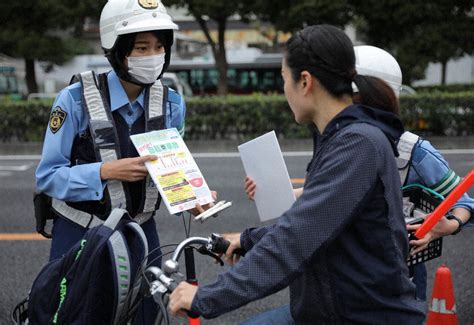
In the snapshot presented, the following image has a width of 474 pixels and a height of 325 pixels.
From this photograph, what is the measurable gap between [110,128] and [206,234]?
4.22 meters

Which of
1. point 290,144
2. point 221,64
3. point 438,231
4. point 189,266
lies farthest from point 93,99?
point 221,64

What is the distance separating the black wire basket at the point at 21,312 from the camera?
6.98ft

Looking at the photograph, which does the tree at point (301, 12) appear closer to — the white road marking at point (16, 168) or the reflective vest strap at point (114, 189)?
the white road marking at point (16, 168)

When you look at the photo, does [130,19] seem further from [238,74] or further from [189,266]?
[238,74]

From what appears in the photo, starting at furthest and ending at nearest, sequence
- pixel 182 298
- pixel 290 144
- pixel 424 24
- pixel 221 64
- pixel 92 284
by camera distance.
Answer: pixel 221 64 → pixel 424 24 → pixel 290 144 → pixel 92 284 → pixel 182 298

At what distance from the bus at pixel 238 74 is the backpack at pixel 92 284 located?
2813cm

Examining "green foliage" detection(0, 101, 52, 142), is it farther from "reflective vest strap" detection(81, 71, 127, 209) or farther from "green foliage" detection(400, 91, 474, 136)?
"reflective vest strap" detection(81, 71, 127, 209)

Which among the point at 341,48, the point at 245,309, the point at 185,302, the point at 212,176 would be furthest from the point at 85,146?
the point at 212,176

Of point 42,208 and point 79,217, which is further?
point 42,208

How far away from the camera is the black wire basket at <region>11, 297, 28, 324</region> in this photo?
6.98 ft

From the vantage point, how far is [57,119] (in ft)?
7.76

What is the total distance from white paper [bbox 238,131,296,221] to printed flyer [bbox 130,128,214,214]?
0.19m

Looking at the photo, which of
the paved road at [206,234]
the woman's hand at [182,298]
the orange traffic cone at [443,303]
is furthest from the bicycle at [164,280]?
the paved road at [206,234]

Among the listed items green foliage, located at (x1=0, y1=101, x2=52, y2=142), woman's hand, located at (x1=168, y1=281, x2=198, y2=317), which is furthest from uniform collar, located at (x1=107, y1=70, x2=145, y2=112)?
green foliage, located at (x1=0, y1=101, x2=52, y2=142)
